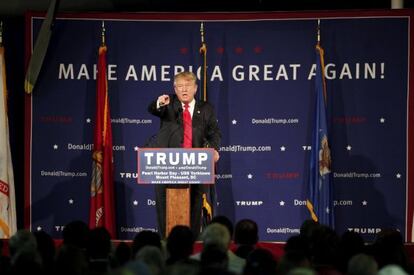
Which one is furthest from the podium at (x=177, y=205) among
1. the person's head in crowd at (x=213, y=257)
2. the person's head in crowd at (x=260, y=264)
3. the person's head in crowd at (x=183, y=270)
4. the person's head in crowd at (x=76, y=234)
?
the person's head in crowd at (x=183, y=270)

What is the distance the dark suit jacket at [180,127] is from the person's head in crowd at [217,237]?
286 centimetres

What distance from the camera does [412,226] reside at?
10211 millimetres

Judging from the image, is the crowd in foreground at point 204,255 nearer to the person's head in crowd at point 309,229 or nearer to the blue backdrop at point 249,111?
the person's head in crowd at point 309,229

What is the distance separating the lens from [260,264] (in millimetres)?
5637

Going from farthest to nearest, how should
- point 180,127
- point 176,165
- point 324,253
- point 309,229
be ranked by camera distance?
1. point 180,127
2. point 176,165
3. point 309,229
4. point 324,253

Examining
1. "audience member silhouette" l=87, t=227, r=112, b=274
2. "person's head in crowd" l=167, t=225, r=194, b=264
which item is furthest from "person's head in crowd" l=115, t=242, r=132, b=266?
"person's head in crowd" l=167, t=225, r=194, b=264

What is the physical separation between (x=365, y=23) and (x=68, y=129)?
10.9 feet

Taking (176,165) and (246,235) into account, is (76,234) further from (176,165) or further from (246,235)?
(176,165)

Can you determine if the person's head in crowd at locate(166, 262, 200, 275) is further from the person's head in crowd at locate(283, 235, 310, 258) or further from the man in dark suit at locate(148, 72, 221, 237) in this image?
the man in dark suit at locate(148, 72, 221, 237)

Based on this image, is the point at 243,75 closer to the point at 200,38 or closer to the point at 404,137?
the point at 200,38

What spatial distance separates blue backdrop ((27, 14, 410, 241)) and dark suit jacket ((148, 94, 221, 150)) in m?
Result: 1.28

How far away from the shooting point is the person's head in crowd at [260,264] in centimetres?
553

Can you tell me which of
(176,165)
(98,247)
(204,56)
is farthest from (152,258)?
(204,56)

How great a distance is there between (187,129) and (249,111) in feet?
5.07
